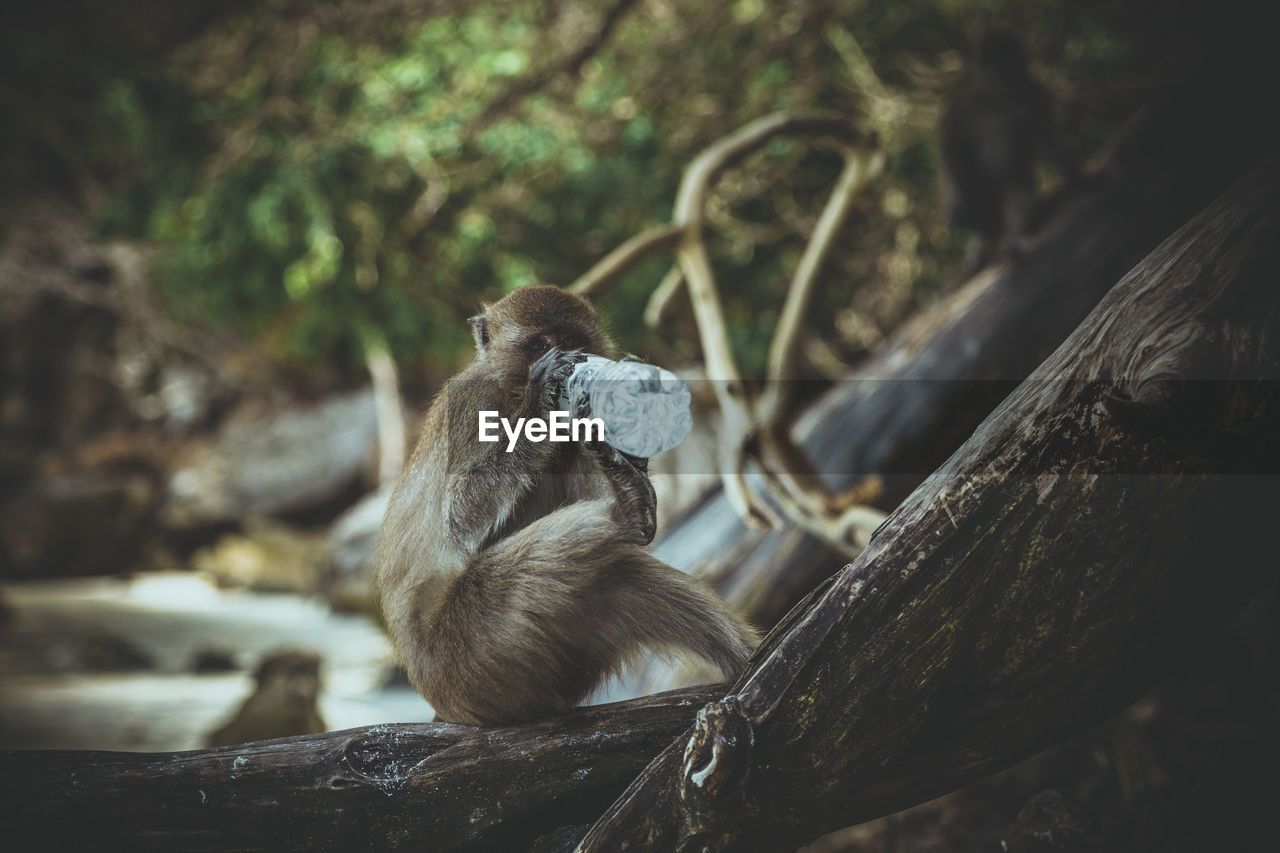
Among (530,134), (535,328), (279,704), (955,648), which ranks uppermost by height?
(530,134)

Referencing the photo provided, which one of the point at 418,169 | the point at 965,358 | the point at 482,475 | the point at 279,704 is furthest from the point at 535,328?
the point at 418,169

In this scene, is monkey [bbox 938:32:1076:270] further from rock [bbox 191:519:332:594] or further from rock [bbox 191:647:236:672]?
rock [bbox 191:519:332:594]

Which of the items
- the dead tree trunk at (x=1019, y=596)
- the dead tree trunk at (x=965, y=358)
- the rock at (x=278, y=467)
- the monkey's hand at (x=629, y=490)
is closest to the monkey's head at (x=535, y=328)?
the monkey's hand at (x=629, y=490)

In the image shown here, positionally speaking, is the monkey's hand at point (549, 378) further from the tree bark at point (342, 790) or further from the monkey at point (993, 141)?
the monkey at point (993, 141)

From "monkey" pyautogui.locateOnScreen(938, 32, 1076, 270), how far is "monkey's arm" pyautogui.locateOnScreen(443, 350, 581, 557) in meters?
3.27

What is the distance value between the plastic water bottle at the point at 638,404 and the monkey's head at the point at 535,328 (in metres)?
0.32

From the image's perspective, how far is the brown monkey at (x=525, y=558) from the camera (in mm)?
1782

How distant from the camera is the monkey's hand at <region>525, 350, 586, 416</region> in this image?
5.80ft

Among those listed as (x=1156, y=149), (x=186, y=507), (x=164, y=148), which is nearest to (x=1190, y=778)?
(x=1156, y=149)

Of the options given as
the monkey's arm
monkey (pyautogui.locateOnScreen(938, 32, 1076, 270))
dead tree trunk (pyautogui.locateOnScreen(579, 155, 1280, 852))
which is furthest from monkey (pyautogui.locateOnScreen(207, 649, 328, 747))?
monkey (pyautogui.locateOnScreen(938, 32, 1076, 270))

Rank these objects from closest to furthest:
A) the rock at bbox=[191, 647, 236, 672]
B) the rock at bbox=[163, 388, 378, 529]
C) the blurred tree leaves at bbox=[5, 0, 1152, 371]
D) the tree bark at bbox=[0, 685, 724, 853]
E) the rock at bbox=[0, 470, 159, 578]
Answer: the tree bark at bbox=[0, 685, 724, 853]
the blurred tree leaves at bbox=[5, 0, 1152, 371]
the rock at bbox=[191, 647, 236, 672]
the rock at bbox=[0, 470, 159, 578]
the rock at bbox=[163, 388, 378, 529]

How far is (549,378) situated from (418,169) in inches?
218

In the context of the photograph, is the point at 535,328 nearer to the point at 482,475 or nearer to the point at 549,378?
the point at 549,378

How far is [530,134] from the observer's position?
21.3 ft
